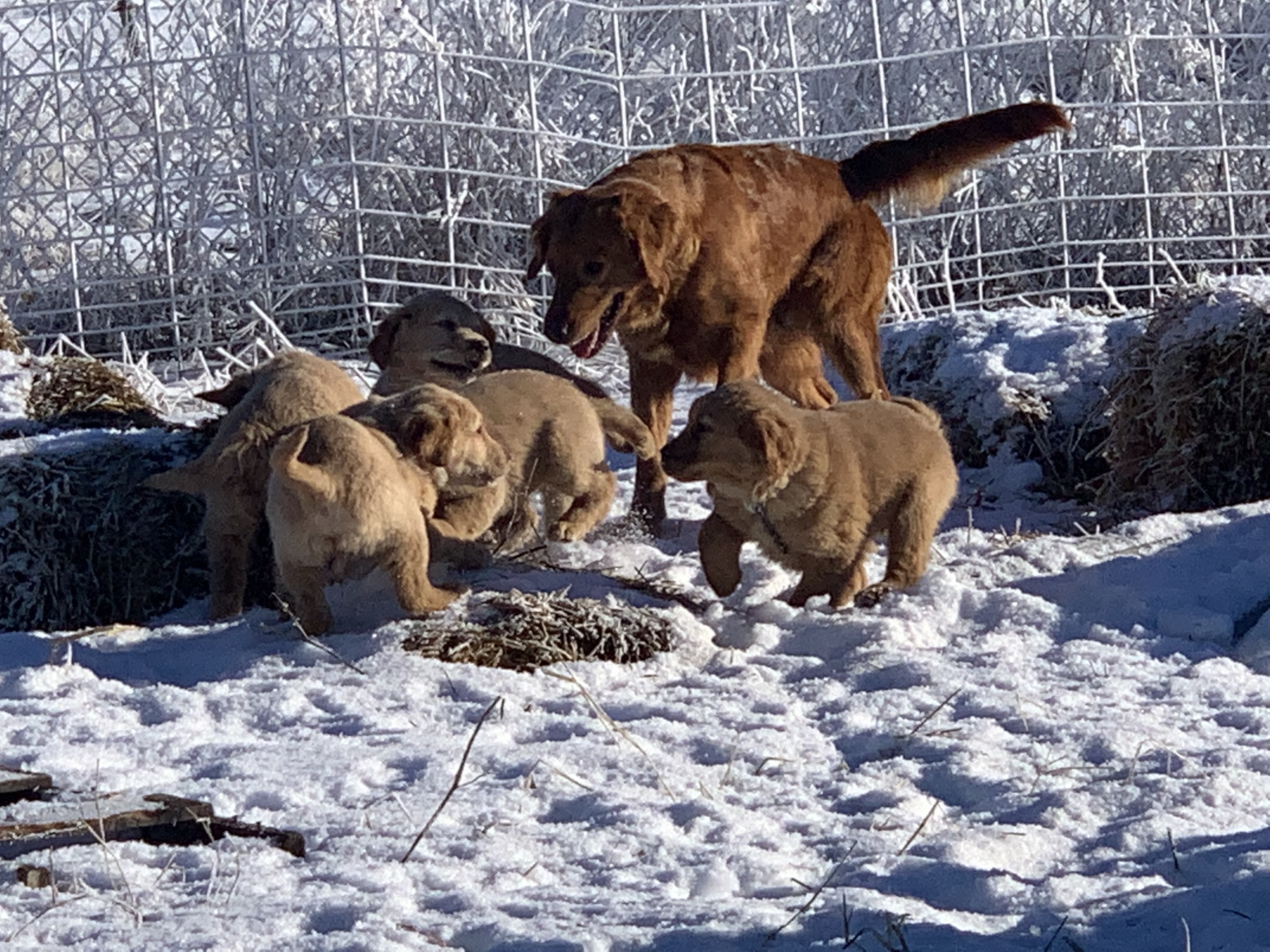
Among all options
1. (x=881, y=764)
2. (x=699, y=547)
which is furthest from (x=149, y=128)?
(x=881, y=764)

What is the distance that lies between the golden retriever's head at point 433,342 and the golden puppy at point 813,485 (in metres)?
1.64

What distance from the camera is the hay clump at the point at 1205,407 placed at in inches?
291

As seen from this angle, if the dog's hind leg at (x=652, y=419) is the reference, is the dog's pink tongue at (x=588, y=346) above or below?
above

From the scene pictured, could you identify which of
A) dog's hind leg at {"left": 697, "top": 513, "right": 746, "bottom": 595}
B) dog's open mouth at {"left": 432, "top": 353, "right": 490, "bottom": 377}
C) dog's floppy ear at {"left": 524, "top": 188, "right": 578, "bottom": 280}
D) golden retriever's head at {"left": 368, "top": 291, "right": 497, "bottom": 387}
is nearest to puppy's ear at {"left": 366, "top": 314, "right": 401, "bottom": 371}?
golden retriever's head at {"left": 368, "top": 291, "right": 497, "bottom": 387}

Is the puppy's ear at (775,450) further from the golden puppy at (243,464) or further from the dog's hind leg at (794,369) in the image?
the dog's hind leg at (794,369)

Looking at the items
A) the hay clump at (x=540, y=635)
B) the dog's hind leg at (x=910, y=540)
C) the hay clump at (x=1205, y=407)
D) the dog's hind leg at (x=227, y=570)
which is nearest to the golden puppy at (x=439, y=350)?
the dog's hind leg at (x=227, y=570)

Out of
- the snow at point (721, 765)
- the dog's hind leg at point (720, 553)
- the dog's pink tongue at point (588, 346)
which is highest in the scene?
the dog's pink tongue at point (588, 346)

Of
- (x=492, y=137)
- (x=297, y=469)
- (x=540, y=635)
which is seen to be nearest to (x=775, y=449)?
(x=540, y=635)

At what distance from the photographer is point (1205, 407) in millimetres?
7477

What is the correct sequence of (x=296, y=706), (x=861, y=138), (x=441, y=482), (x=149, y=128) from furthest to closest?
1. (x=861, y=138)
2. (x=149, y=128)
3. (x=441, y=482)
4. (x=296, y=706)

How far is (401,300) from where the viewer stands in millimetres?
10789

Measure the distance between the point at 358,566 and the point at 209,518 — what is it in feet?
2.76

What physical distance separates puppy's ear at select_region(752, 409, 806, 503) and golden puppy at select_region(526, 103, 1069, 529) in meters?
1.39

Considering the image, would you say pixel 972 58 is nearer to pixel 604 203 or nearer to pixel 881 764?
pixel 604 203
